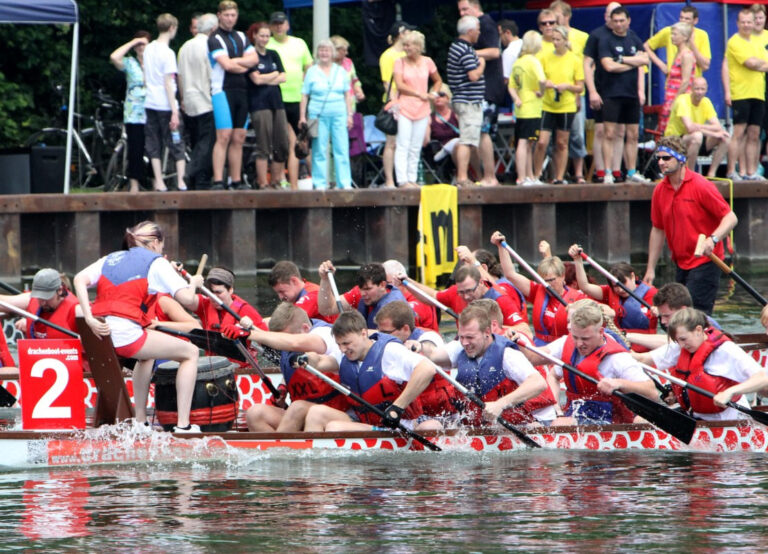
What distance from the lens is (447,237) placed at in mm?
16625

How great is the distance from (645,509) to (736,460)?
1470mm

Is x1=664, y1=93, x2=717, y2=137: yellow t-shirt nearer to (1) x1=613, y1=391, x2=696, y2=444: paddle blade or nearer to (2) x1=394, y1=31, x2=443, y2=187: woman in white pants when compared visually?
(2) x1=394, y1=31, x2=443, y2=187: woman in white pants

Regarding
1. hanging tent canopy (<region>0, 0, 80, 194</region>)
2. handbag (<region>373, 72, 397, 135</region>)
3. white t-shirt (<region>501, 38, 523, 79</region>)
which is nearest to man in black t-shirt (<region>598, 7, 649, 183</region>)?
white t-shirt (<region>501, 38, 523, 79</region>)

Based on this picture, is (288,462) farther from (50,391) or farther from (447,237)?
(447,237)

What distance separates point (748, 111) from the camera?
58.4ft

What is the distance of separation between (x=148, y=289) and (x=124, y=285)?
0.53 feet

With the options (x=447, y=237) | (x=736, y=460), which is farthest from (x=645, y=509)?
(x=447, y=237)

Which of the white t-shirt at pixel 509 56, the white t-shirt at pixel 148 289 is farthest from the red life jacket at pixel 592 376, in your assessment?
the white t-shirt at pixel 509 56

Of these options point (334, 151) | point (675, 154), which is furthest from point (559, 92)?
point (675, 154)

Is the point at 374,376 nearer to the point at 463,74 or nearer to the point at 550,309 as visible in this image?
the point at 550,309

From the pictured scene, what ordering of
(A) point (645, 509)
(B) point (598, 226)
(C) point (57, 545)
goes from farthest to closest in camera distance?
(B) point (598, 226), (A) point (645, 509), (C) point (57, 545)

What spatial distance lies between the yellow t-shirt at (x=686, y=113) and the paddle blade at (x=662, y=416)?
25.1 feet

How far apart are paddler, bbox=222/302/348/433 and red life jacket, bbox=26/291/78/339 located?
55.2 inches

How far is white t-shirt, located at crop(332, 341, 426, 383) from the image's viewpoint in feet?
31.9
